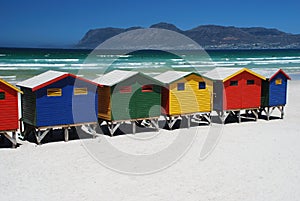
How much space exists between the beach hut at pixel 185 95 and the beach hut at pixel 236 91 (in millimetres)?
708

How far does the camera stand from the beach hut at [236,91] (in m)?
20.0

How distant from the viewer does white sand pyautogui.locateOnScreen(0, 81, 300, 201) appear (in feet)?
36.1

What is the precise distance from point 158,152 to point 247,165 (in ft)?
10.3

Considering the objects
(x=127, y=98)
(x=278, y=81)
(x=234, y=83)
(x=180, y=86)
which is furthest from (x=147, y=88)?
(x=278, y=81)

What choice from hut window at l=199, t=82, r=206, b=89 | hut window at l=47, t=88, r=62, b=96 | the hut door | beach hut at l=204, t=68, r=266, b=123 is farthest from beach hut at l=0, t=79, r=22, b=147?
the hut door

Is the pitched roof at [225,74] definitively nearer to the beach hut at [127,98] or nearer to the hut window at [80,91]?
the beach hut at [127,98]

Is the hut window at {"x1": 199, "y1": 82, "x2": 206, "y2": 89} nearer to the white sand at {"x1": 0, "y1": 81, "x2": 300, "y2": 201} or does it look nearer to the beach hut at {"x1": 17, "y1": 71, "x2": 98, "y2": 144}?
the white sand at {"x1": 0, "y1": 81, "x2": 300, "y2": 201}

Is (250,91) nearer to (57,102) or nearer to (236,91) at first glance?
(236,91)

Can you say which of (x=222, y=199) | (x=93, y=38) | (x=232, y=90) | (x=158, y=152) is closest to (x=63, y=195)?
(x=222, y=199)

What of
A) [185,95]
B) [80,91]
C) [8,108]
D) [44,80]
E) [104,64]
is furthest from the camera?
[104,64]

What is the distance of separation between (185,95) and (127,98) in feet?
9.50

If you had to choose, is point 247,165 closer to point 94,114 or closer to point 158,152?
point 158,152

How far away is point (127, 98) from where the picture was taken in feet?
56.7

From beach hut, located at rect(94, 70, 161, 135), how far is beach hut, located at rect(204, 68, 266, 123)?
3.42 m
